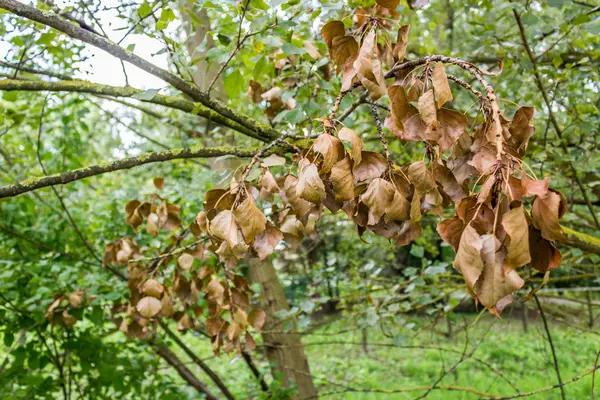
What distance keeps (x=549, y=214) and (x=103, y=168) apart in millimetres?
1081

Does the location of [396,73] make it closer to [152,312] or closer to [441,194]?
[441,194]

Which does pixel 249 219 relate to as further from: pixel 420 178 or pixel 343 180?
pixel 420 178

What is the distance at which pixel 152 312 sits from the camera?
1.47 metres

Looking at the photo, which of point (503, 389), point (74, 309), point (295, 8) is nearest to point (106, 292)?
point (74, 309)

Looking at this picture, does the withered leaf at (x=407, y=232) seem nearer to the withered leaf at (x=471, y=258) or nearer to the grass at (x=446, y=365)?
the withered leaf at (x=471, y=258)

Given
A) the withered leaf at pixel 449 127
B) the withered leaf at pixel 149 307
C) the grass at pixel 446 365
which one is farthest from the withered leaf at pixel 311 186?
the grass at pixel 446 365

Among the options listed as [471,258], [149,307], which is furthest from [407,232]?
[149,307]

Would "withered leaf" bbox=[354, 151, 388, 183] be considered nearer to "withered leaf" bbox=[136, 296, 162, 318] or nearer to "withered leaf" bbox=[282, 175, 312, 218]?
"withered leaf" bbox=[282, 175, 312, 218]

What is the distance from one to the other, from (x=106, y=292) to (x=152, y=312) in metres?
1.01

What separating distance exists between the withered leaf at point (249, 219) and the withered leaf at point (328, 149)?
0.14 m

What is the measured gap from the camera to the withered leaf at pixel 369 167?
2.76ft

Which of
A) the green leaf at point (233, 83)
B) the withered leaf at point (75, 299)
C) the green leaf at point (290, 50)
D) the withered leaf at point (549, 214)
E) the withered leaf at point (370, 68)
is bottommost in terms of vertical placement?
the withered leaf at point (549, 214)

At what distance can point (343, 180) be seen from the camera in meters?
0.79

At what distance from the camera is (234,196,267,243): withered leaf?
813 mm
